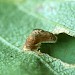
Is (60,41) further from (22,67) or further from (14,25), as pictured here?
(14,25)

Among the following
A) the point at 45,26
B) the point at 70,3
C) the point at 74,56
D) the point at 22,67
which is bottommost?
the point at 22,67

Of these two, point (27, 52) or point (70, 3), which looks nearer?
point (27, 52)

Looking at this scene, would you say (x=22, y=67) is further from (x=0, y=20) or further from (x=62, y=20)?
(x=0, y=20)

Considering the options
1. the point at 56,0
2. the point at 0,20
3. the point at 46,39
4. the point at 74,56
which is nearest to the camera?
the point at 74,56

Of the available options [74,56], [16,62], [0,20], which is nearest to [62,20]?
[74,56]

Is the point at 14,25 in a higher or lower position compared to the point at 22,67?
higher

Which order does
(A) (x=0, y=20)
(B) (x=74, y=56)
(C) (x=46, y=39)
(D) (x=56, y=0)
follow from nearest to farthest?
(B) (x=74, y=56) → (C) (x=46, y=39) → (D) (x=56, y=0) → (A) (x=0, y=20)
